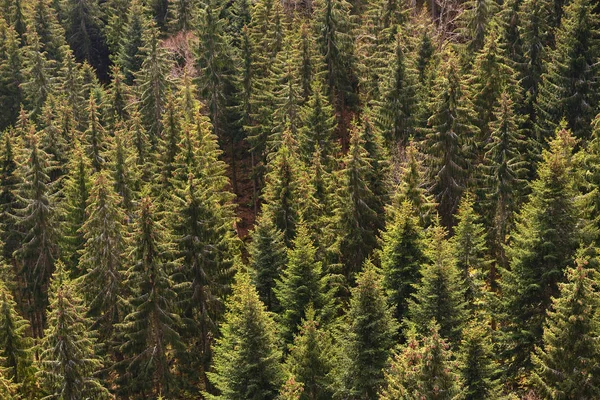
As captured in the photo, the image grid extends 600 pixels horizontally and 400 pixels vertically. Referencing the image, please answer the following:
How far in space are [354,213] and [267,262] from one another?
6244mm

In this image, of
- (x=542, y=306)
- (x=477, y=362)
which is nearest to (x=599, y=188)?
(x=542, y=306)

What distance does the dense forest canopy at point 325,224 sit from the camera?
26266 mm

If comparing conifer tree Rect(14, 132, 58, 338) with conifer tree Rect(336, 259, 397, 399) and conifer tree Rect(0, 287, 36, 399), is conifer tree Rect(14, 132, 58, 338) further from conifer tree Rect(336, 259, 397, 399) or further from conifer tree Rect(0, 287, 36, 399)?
conifer tree Rect(336, 259, 397, 399)

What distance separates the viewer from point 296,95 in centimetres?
4959

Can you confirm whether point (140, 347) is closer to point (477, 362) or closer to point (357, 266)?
point (357, 266)

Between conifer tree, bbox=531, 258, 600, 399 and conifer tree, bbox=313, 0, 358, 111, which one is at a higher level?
conifer tree, bbox=313, 0, 358, 111

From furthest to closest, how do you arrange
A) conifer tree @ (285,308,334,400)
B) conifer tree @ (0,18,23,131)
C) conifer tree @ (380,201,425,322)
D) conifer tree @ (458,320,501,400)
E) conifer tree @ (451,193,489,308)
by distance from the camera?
conifer tree @ (0,18,23,131), conifer tree @ (451,193,489,308), conifer tree @ (380,201,425,322), conifer tree @ (285,308,334,400), conifer tree @ (458,320,501,400)

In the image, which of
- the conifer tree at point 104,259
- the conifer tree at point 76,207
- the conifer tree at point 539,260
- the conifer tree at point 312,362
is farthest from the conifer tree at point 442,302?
the conifer tree at point 76,207

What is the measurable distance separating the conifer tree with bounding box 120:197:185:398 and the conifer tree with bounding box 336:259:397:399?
35.0 feet

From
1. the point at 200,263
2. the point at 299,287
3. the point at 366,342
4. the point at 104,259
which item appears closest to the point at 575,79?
the point at 299,287

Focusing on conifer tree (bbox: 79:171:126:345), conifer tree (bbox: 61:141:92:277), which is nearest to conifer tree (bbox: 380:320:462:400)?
conifer tree (bbox: 79:171:126:345)

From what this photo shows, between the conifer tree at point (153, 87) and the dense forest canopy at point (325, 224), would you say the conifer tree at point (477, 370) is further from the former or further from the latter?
the conifer tree at point (153, 87)

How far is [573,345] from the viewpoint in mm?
23750

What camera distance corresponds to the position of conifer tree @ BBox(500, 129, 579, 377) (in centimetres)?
2750
